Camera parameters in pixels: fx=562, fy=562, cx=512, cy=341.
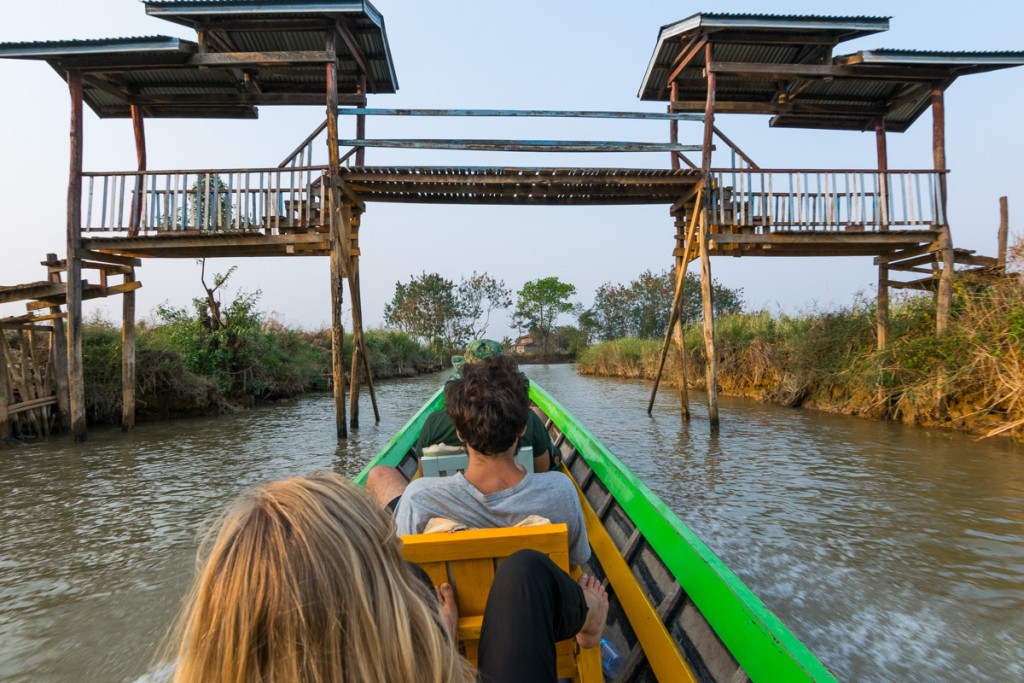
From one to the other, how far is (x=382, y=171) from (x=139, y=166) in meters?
4.39

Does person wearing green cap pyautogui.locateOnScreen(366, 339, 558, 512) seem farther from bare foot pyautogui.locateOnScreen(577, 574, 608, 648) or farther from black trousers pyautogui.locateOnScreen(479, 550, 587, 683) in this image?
black trousers pyautogui.locateOnScreen(479, 550, 587, 683)

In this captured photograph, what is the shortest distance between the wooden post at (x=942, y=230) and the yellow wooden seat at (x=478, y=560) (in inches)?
359

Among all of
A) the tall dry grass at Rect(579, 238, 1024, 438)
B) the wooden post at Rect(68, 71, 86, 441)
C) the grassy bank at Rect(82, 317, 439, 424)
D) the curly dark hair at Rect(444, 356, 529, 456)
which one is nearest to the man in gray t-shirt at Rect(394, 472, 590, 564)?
the curly dark hair at Rect(444, 356, 529, 456)

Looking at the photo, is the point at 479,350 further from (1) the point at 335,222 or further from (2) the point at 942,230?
(2) the point at 942,230

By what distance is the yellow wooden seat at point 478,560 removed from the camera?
5.16ft

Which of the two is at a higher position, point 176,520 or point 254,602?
point 254,602

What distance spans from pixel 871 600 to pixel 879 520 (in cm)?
157

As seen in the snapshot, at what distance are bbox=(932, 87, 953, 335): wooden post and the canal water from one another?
1866mm

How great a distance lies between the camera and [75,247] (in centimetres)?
841

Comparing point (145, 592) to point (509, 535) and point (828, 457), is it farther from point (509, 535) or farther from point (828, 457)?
point (828, 457)

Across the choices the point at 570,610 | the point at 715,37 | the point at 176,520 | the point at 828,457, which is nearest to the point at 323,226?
the point at 176,520

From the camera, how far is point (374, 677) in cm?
81

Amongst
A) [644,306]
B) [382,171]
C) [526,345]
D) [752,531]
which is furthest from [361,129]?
[526,345]

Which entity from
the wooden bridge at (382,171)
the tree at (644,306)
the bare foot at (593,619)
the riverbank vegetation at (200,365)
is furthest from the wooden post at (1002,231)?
the tree at (644,306)
